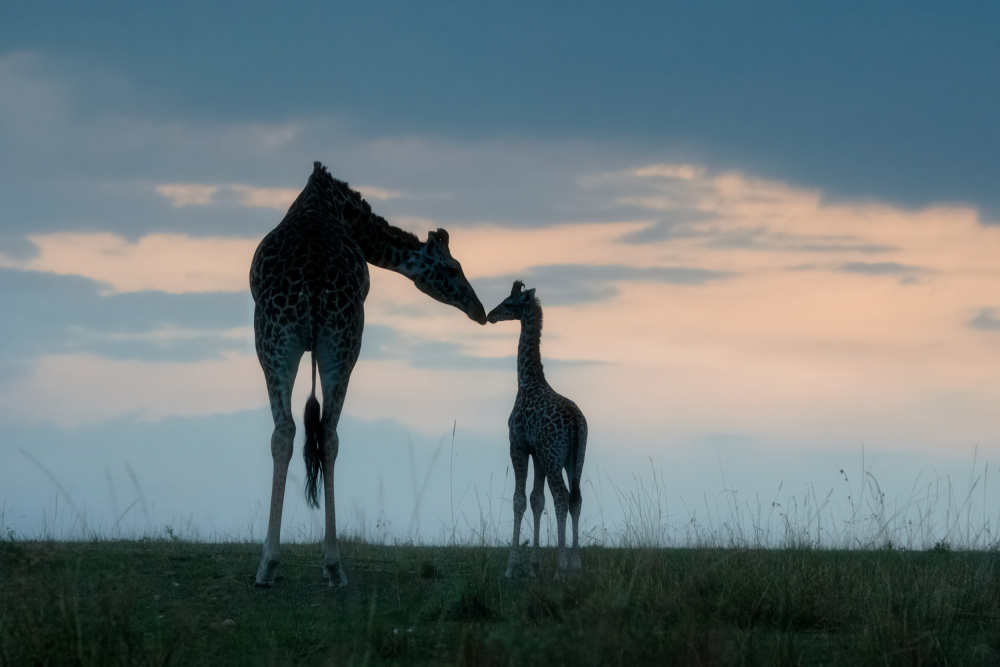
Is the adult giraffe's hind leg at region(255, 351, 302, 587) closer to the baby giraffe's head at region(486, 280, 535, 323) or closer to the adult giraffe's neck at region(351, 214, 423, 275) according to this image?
the adult giraffe's neck at region(351, 214, 423, 275)

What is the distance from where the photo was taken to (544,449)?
42.3ft

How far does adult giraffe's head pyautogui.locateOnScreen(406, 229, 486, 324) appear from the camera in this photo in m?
15.1

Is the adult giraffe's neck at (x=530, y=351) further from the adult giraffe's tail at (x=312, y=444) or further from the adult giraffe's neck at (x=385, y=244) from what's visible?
the adult giraffe's tail at (x=312, y=444)

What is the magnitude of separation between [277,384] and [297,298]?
3.03 ft

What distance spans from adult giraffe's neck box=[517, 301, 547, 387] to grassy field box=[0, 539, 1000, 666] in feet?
8.09

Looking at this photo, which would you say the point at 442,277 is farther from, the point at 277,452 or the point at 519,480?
the point at 277,452

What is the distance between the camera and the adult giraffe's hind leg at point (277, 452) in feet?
34.6

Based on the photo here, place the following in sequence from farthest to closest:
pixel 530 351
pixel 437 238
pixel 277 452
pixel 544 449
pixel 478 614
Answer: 1. pixel 437 238
2. pixel 530 351
3. pixel 544 449
4. pixel 277 452
5. pixel 478 614

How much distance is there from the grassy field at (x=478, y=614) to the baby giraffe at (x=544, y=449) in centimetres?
54

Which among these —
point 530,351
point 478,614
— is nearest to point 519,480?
point 530,351

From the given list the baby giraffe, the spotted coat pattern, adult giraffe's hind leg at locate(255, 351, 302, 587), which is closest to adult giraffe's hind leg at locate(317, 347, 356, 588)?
the spotted coat pattern

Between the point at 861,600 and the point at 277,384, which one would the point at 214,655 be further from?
the point at 861,600

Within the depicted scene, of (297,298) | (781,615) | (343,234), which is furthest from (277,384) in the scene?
(781,615)

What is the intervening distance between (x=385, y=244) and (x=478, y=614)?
6922 mm
